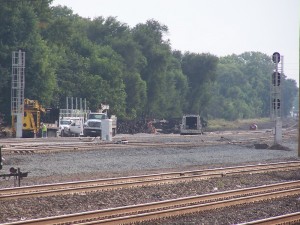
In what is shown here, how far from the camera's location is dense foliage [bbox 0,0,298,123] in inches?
2621

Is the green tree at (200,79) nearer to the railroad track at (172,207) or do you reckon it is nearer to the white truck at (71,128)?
the white truck at (71,128)

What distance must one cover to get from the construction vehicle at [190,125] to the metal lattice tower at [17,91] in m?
16.8

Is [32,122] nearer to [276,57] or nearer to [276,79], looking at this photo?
[276,79]

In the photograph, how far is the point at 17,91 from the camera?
5753 centimetres

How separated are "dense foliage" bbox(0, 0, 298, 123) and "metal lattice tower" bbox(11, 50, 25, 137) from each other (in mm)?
2624

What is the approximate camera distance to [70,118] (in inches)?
2453

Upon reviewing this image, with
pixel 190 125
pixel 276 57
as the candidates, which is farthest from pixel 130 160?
pixel 190 125

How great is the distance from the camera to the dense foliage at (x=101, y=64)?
218 ft

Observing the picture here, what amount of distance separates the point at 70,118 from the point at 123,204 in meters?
45.7

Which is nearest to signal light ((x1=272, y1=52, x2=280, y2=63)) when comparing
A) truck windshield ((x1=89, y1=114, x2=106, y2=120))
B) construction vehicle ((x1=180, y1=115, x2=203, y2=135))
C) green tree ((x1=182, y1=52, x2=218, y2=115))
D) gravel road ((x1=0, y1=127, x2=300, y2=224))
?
gravel road ((x1=0, y1=127, x2=300, y2=224))

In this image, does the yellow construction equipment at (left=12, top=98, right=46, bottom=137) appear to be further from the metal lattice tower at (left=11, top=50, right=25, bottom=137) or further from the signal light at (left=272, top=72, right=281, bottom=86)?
the signal light at (left=272, top=72, right=281, bottom=86)

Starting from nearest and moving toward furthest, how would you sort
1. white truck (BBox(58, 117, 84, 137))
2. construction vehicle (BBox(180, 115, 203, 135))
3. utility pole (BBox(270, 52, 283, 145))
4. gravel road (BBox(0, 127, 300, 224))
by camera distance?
1. gravel road (BBox(0, 127, 300, 224))
2. utility pole (BBox(270, 52, 283, 145))
3. white truck (BBox(58, 117, 84, 137))
4. construction vehicle (BBox(180, 115, 203, 135))

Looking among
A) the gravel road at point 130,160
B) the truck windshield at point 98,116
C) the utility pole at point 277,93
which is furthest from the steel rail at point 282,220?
the truck windshield at point 98,116

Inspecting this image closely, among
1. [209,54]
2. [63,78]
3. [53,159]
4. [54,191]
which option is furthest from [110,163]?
[209,54]
